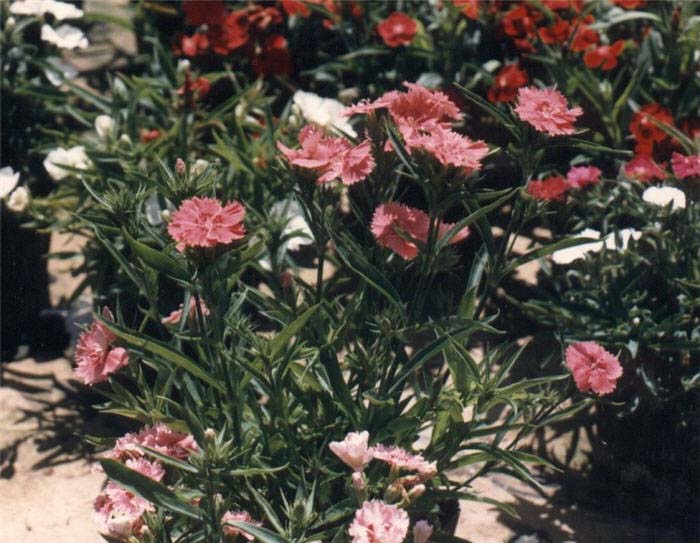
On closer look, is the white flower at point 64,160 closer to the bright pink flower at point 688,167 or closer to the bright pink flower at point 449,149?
the bright pink flower at point 449,149

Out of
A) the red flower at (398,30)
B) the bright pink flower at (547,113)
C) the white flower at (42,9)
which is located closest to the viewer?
the bright pink flower at (547,113)

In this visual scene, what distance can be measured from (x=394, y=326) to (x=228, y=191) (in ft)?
3.29

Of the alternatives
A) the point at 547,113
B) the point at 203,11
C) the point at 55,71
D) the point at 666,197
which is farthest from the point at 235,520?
the point at 203,11

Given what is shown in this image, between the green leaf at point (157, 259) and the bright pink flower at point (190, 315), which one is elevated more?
the green leaf at point (157, 259)

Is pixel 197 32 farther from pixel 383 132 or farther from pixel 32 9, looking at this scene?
pixel 383 132

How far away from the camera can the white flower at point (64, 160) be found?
2.97 metres

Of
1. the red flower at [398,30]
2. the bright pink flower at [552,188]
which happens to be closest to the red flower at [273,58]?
the red flower at [398,30]

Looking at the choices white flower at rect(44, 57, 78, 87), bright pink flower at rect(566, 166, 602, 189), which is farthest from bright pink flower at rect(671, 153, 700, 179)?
white flower at rect(44, 57, 78, 87)

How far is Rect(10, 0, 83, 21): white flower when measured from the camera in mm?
3248

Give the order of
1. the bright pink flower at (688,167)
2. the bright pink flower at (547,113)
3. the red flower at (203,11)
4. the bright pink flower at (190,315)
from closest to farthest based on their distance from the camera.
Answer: the bright pink flower at (547,113), the bright pink flower at (190,315), the bright pink flower at (688,167), the red flower at (203,11)

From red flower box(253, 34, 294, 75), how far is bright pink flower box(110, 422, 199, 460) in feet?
6.12

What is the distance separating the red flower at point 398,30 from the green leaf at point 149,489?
201 centimetres

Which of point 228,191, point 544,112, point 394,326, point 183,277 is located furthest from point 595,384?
point 228,191

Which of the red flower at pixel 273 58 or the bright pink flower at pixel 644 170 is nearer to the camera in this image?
the bright pink flower at pixel 644 170
